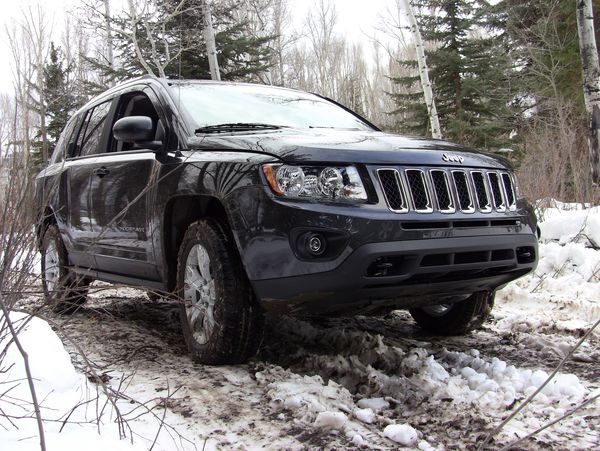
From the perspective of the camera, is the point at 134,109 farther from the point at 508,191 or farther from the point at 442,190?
the point at 508,191

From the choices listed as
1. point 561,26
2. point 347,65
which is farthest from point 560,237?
point 347,65

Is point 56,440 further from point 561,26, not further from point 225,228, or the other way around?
point 561,26

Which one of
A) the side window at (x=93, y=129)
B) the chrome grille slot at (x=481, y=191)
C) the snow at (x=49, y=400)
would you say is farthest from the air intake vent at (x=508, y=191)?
the side window at (x=93, y=129)

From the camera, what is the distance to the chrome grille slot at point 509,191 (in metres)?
3.22

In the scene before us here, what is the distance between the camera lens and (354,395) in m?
2.69

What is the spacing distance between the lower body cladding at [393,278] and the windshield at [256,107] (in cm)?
128

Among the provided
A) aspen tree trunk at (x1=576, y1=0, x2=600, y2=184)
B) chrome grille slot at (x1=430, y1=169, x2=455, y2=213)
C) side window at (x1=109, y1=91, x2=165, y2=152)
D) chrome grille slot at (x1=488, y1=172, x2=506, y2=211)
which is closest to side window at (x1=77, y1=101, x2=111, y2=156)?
side window at (x1=109, y1=91, x2=165, y2=152)

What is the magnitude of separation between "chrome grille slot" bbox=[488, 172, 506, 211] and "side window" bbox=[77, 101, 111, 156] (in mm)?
3000

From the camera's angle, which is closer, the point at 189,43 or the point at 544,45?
the point at 189,43

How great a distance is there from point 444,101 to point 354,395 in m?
18.1

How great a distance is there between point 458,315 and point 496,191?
1025mm

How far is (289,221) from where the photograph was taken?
257cm

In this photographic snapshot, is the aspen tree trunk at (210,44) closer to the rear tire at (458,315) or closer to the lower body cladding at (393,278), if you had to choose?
the rear tire at (458,315)

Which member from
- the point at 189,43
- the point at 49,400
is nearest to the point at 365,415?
the point at 49,400
